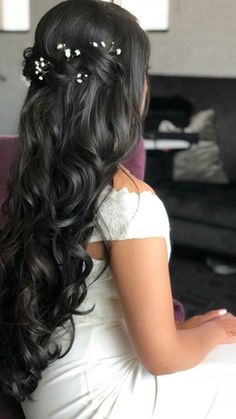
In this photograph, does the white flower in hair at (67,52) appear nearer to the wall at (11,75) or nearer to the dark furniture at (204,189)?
the dark furniture at (204,189)

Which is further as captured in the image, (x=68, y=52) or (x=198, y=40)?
(x=198, y=40)

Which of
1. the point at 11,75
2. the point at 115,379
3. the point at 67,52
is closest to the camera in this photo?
the point at 67,52

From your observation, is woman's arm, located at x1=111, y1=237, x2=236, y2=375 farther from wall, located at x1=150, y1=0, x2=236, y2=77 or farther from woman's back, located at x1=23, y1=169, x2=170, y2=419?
wall, located at x1=150, y1=0, x2=236, y2=77

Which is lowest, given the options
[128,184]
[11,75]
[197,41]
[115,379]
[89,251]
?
[11,75]

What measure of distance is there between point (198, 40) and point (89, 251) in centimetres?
258

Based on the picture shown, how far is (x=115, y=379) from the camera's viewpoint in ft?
3.39

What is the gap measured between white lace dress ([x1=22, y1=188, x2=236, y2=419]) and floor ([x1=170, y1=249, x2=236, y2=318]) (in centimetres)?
130

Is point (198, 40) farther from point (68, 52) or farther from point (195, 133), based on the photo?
point (68, 52)

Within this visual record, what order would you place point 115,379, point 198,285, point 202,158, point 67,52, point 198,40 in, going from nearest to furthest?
1. point 67,52
2. point 115,379
3. point 198,285
4. point 202,158
5. point 198,40

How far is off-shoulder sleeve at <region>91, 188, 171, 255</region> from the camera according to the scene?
0.94 m

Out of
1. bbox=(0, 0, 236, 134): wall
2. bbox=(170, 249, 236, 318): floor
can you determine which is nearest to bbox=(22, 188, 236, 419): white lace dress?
bbox=(170, 249, 236, 318): floor

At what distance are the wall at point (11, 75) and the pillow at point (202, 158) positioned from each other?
1.33 meters

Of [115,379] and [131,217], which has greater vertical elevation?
[131,217]

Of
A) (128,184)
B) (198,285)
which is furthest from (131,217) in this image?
(198,285)
